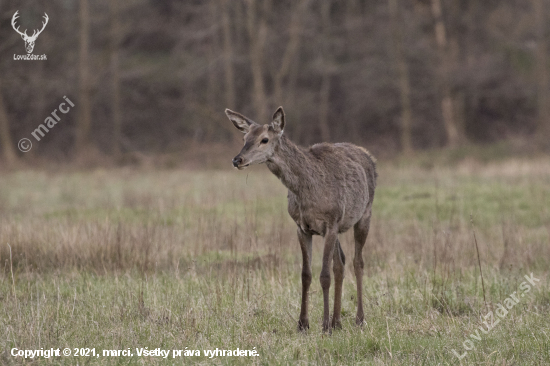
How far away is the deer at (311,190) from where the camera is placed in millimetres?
5832

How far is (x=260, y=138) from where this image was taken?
18.8ft

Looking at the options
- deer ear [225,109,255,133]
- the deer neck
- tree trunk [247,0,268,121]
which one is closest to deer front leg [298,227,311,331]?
the deer neck

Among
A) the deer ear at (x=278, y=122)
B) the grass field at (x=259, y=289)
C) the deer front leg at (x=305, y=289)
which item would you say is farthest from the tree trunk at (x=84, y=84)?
the deer front leg at (x=305, y=289)

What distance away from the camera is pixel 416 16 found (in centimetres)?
3294

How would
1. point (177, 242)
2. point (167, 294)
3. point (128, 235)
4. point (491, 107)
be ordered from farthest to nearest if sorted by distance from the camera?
1. point (491, 107)
2. point (177, 242)
3. point (128, 235)
4. point (167, 294)

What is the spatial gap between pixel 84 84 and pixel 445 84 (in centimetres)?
1732

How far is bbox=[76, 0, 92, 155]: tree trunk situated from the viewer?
27.2m

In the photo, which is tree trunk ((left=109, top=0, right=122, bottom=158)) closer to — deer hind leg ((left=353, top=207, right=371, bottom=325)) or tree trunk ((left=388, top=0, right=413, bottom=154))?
tree trunk ((left=388, top=0, right=413, bottom=154))

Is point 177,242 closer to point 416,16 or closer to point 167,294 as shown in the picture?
point 167,294

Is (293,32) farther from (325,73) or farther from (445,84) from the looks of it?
(445,84)

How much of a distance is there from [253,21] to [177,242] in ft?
66.3

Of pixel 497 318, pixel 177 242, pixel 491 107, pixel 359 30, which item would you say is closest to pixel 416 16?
pixel 359 30

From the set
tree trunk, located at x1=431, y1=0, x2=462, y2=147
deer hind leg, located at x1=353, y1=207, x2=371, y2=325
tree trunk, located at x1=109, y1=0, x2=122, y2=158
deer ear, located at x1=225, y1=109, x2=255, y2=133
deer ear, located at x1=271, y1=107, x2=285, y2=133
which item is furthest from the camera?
tree trunk, located at x1=431, y1=0, x2=462, y2=147

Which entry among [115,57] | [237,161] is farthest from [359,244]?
[115,57]
